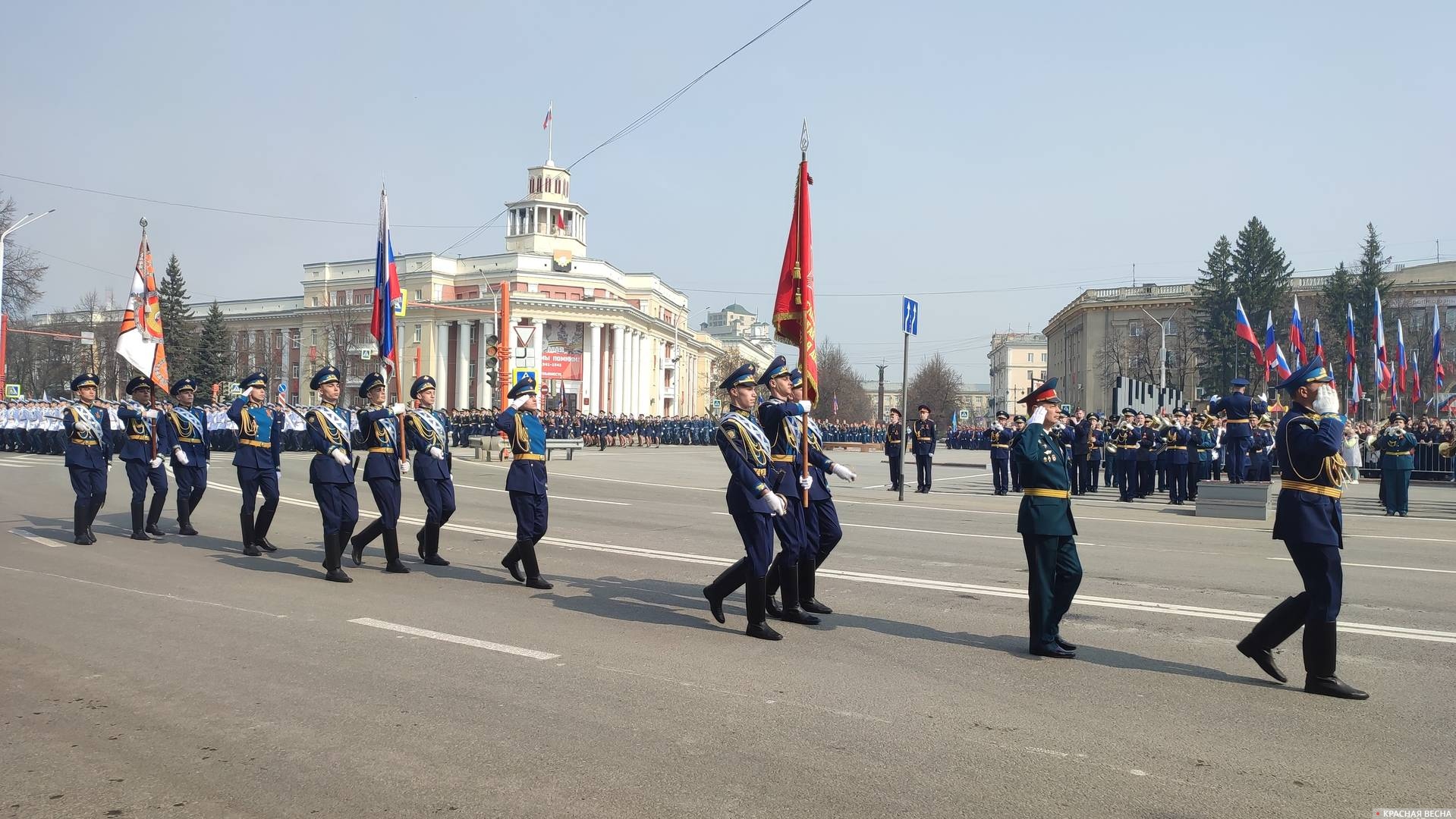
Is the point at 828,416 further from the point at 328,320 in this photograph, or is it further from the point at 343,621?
the point at 343,621

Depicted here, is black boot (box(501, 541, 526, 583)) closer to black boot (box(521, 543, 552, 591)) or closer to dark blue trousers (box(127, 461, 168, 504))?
black boot (box(521, 543, 552, 591))

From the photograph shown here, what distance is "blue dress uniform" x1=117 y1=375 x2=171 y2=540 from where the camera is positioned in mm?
13008

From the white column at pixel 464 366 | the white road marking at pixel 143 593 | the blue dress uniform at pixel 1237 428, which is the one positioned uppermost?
the white column at pixel 464 366

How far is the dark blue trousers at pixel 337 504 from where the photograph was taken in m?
9.87

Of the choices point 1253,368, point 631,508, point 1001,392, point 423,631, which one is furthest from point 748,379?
point 1001,392

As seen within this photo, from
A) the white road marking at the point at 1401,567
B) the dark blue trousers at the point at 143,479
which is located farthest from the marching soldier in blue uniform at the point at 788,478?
the dark blue trousers at the point at 143,479

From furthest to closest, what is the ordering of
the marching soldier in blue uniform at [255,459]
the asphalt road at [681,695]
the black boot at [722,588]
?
the marching soldier in blue uniform at [255,459], the black boot at [722,588], the asphalt road at [681,695]

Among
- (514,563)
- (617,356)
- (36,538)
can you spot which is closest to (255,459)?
(36,538)

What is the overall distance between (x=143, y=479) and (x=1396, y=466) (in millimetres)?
20171

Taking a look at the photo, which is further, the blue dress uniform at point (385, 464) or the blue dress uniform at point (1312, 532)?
the blue dress uniform at point (385, 464)

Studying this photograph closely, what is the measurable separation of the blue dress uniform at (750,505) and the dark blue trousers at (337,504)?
13.5 feet

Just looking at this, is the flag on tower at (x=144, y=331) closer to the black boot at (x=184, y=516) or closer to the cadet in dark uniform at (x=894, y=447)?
the black boot at (x=184, y=516)

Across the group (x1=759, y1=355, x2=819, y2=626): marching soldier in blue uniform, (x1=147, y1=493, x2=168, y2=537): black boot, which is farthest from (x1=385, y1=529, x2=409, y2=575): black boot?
(x1=147, y1=493, x2=168, y2=537): black boot

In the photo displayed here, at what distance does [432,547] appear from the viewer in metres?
10.9
